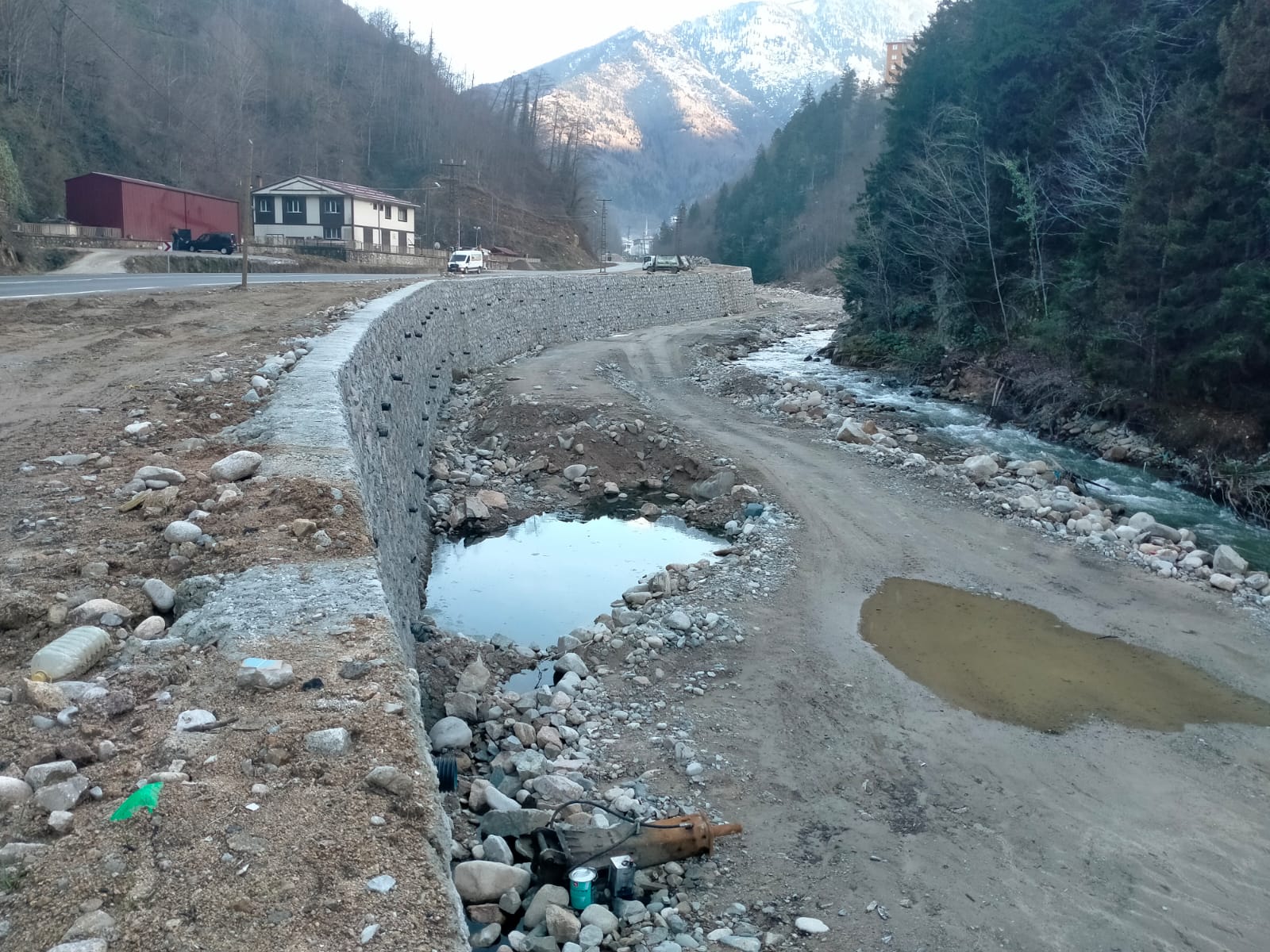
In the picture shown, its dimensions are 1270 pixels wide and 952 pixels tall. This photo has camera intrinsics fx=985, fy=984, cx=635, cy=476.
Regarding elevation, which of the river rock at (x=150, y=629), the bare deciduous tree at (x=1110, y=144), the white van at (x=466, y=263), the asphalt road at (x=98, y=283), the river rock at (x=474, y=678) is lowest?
the river rock at (x=474, y=678)

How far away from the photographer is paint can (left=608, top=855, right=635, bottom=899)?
5.30m

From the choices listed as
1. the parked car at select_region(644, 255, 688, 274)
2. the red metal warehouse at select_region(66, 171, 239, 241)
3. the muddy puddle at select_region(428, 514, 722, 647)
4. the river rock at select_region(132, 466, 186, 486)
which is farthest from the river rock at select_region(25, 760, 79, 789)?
the parked car at select_region(644, 255, 688, 274)

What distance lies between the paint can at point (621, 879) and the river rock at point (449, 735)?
1.75 metres

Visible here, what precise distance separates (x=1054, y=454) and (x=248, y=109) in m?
65.6

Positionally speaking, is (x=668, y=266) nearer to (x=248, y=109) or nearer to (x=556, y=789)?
(x=248, y=109)

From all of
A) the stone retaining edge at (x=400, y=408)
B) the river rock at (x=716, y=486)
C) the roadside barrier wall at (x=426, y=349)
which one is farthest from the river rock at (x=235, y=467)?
the river rock at (x=716, y=486)

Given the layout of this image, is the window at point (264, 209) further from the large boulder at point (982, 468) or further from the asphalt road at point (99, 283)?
the large boulder at point (982, 468)

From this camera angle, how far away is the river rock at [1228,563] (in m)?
11.5

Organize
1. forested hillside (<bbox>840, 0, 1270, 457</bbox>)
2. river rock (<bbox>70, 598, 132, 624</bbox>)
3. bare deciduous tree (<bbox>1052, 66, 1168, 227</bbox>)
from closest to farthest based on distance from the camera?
river rock (<bbox>70, 598, 132, 624</bbox>)
forested hillside (<bbox>840, 0, 1270, 457</bbox>)
bare deciduous tree (<bbox>1052, 66, 1168, 227</bbox>)

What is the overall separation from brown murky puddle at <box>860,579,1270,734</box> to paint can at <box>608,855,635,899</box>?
392cm

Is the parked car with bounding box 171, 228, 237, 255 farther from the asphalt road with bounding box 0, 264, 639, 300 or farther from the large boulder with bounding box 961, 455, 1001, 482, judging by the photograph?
the large boulder with bounding box 961, 455, 1001, 482

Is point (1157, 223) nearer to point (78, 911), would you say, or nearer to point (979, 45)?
point (979, 45)

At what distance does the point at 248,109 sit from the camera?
68250mm

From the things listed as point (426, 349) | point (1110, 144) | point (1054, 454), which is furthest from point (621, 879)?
point (1110, 144)
